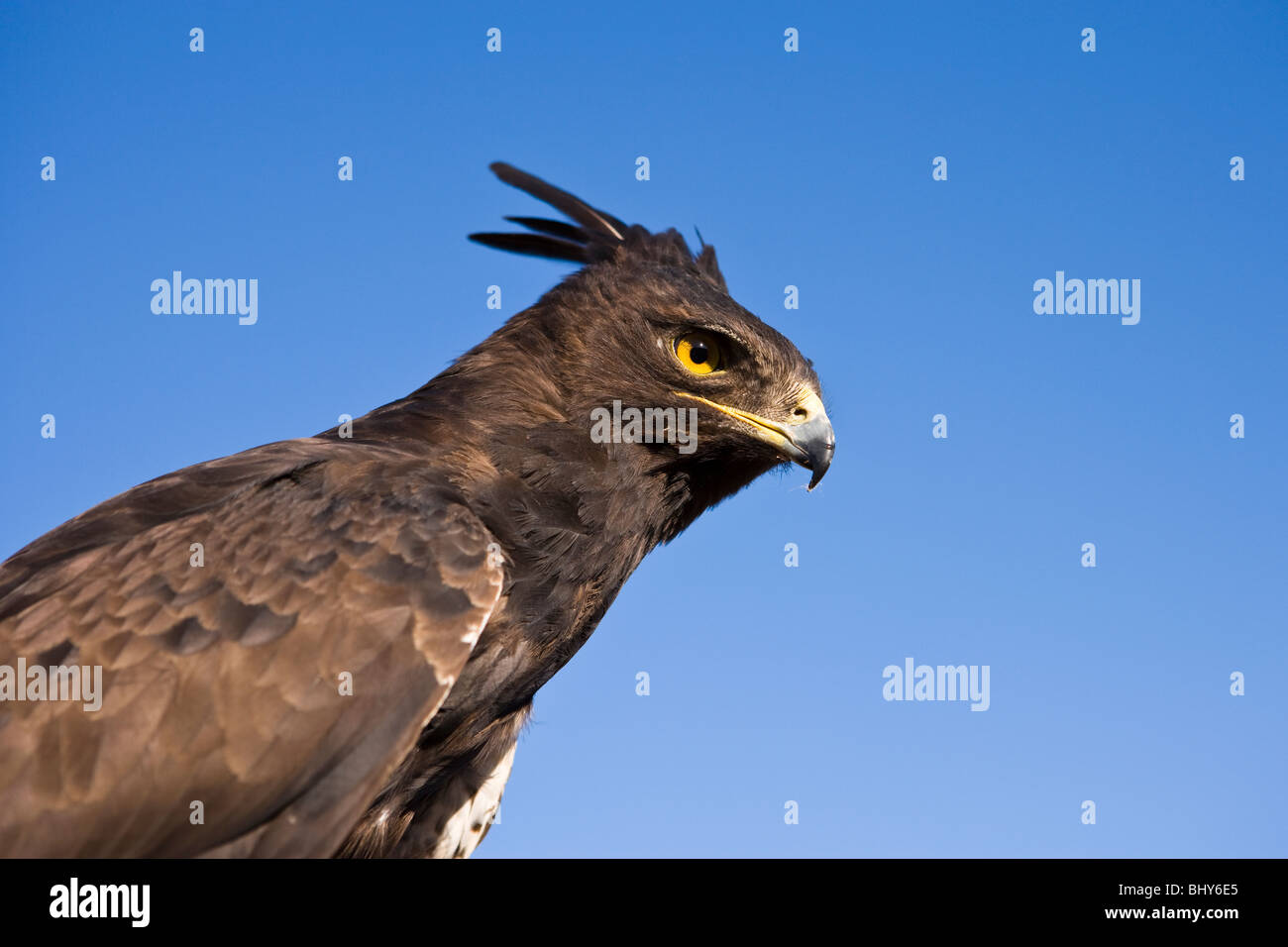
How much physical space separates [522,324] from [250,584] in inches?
107

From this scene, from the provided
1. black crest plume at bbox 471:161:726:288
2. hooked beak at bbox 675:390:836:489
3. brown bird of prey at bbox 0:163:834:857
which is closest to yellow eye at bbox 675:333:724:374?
brown bird of prey at bbox 0:163:834:857

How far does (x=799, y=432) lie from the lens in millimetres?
7301

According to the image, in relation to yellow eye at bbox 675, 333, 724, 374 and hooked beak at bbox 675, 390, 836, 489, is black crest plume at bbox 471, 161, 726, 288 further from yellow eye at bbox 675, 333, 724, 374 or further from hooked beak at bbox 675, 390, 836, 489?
hooked beak at bbox 675, 390, 836, 489

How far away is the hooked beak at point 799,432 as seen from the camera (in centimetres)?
727

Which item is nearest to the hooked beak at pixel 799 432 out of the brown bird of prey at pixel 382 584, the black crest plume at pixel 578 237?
the brown bird of prey at pixel 382 584

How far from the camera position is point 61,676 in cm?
530

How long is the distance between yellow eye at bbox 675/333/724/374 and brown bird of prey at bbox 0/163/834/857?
0.02 m

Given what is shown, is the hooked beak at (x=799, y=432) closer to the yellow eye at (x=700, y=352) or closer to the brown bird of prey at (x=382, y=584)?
the brown bird of prey at (x=382, y=584)

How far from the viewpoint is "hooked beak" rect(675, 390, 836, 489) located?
7270 mm

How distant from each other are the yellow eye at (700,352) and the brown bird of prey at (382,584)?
15mm
